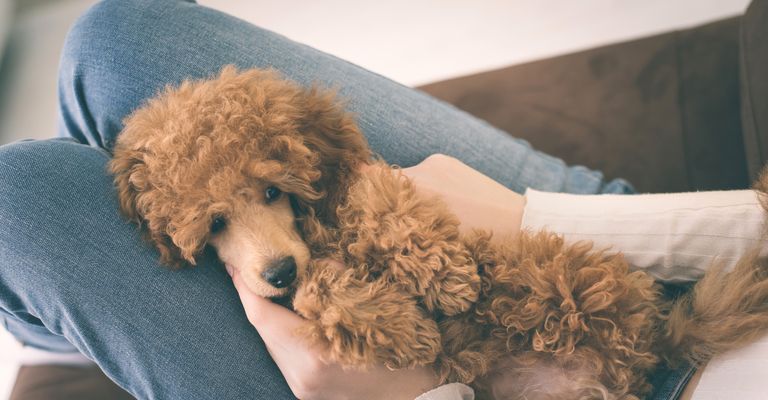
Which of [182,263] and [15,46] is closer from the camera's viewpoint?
[182,263]

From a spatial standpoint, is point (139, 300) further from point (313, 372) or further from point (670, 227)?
point (670, 227)

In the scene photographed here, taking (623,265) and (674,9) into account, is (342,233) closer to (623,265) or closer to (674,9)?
(623,265)

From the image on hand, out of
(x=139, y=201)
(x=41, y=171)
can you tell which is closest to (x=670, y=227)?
(x=139, y=201)

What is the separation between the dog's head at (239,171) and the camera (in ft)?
3.36

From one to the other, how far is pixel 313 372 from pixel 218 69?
800 mm

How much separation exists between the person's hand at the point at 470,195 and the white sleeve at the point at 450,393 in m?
0.34

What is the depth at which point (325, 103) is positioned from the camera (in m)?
1.19

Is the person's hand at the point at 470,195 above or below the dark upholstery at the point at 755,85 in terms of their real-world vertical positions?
below

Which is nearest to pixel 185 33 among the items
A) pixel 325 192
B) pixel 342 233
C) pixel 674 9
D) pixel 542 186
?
pixel 325 192

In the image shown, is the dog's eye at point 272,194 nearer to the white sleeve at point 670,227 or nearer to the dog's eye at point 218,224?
the dog's eye at point 218,224

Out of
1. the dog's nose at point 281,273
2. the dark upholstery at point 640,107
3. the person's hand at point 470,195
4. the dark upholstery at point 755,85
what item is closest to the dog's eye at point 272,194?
the dog's nose at point 281,273

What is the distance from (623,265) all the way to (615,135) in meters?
0.84

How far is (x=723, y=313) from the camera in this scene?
3.35ft

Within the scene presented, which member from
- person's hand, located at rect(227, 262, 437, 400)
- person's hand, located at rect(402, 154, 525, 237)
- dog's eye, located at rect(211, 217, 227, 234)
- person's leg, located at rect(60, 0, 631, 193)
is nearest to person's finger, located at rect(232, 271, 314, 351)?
person's hand, located at rect(227, 262, 437, 400)
